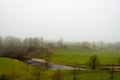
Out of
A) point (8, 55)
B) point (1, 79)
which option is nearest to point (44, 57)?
point (8, 55)

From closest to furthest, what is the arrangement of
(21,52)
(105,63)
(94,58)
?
(94,58), (105,63), (21,52)

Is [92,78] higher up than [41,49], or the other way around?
[41,49]

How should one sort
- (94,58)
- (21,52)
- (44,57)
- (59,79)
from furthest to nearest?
(21,52), (44,57), (94,58), (59,79)

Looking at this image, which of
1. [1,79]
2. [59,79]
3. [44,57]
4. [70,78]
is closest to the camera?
[1,79]

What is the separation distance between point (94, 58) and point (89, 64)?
17.2ft

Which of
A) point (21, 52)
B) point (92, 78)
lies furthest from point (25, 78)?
point (21, 52)

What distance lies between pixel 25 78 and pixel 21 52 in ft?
250

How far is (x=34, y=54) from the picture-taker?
438 ft

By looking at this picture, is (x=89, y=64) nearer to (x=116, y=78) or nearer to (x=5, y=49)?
(x=116, y=78)

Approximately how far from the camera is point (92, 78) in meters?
61.3

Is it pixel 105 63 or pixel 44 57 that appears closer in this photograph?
pixel 105 63

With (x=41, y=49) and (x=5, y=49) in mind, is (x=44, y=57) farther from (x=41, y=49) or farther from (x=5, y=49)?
(x=5, y=49)

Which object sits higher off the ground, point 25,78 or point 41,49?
point 41,49

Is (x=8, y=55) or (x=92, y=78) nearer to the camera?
(x=92, y=78)
